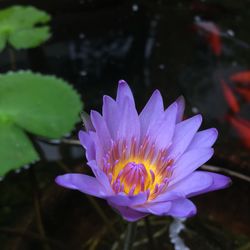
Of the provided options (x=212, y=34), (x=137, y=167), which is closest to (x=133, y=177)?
(x=137, y=167)

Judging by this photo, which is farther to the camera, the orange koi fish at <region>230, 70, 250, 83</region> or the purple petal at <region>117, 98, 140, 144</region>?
the orange koi fish at <region>230, 70, 250, 83</region>

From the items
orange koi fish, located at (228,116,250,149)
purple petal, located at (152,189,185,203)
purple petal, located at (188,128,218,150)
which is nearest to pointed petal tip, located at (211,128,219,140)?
purple petal, located at (188,128,218,150)

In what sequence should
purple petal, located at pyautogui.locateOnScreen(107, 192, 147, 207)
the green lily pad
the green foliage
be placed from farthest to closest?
the green foliage
the green lily pad
purple petal, located at pyautogui.locateOnScreen(107, 192, 147, 207)

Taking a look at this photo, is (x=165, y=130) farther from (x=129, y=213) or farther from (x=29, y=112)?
(x=29, y=112)

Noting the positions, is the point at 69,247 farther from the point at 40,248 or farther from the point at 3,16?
the point at 3,16

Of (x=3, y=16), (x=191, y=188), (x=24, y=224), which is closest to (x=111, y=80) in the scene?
(x=3, y=16)

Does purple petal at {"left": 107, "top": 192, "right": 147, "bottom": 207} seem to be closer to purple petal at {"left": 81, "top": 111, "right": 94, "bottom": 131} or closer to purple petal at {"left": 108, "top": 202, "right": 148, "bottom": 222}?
purple petal at {"left": 108, "top": 202, "right": 148, "bottom": 222}
